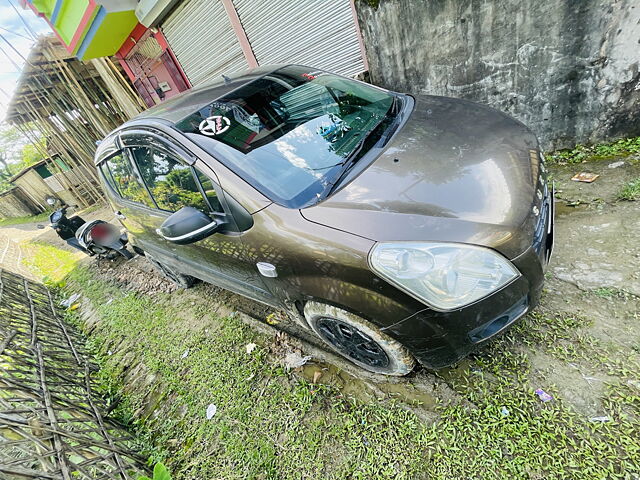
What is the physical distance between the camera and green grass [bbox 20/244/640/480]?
1.49m

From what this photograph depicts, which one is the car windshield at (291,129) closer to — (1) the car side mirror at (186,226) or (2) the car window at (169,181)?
(2) the car window at (169,181)

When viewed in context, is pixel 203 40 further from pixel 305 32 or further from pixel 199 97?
pixel 199 97

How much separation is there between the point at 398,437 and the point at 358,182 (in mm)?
1515

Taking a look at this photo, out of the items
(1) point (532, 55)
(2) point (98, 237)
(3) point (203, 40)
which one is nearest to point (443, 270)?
(1) point (532, 55)

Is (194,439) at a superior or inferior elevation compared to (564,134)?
inferior

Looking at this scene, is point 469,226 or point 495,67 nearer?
point 469,226

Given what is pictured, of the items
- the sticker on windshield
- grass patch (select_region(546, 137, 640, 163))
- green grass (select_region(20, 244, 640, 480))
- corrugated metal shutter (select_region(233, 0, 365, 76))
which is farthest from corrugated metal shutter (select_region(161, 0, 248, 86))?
green grass (select_region(20, 244, 640, 480))

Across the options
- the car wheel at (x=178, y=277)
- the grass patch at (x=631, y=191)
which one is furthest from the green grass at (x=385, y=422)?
the grass patch at (x=631, y=191)

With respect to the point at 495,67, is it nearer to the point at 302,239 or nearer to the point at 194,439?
the point at 302,239

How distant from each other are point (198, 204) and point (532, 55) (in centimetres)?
351

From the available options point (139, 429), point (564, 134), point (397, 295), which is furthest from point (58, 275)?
point (564, 134)

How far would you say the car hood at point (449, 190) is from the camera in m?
1.47

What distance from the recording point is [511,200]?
154 centimetres

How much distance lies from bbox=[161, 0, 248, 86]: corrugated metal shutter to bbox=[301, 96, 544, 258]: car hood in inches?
211
